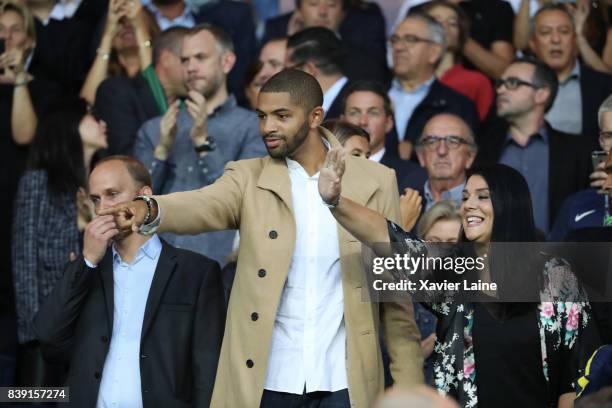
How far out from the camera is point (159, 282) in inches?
234

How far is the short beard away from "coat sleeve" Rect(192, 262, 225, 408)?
3.01 ft

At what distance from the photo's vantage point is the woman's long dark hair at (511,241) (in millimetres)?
5547

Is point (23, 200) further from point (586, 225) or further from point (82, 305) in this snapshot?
point (586, 225)

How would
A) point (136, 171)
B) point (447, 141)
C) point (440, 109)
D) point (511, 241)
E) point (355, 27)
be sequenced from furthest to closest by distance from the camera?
point (355, 27) < point (440, 109) < point (447, 141) < point (136, 171) < point (511, 241)

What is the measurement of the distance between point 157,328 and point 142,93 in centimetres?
306

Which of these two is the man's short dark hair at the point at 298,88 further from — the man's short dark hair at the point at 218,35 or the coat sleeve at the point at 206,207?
the man's short dark hair at the point at 218,35

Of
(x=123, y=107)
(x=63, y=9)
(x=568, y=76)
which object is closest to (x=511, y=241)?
(x=123, y=107)

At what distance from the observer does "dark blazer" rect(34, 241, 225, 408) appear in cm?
582

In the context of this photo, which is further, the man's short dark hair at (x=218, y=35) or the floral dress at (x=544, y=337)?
the man's short dark hair at (x=218, y=35)

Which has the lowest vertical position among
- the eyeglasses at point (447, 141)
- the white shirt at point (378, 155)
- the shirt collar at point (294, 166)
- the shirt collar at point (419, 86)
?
the shirt collar at point (294, 166)

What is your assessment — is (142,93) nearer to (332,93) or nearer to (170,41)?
(170,41)

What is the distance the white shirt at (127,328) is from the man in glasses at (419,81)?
3.14 metres

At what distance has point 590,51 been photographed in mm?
9469

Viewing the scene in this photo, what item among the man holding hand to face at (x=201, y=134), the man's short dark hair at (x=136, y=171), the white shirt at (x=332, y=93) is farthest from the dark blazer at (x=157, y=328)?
the white shirt at (x=332, y=93)
